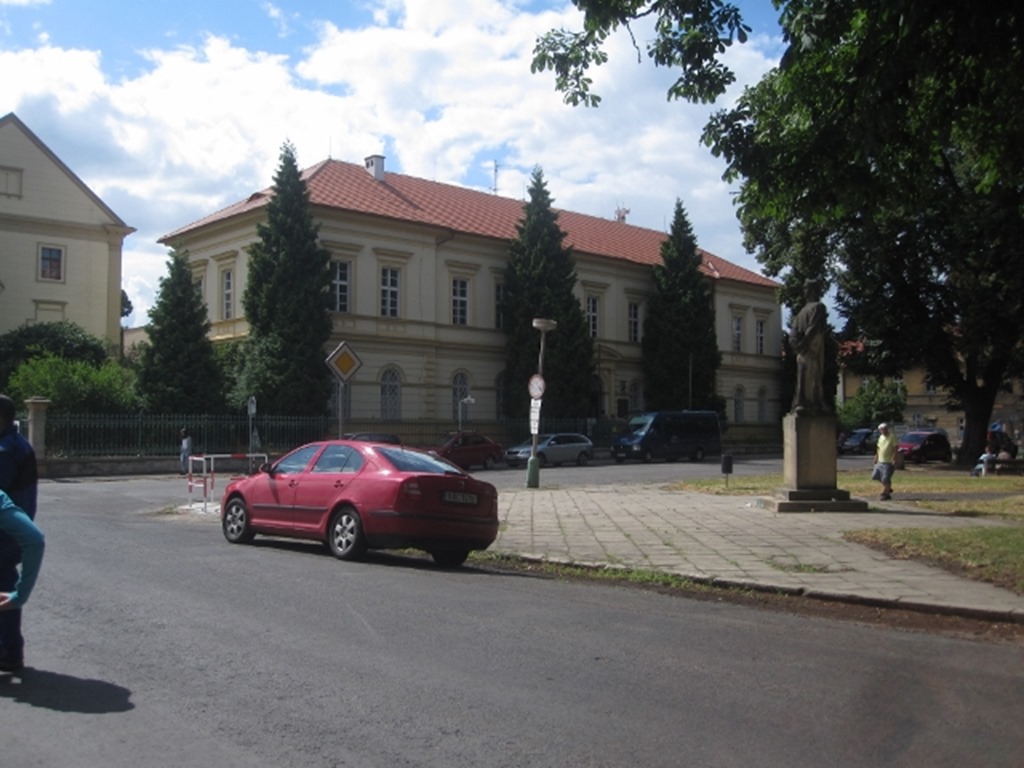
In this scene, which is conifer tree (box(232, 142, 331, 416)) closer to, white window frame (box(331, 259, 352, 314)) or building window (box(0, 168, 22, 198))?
white window frame (box(331, 259, 352, 314))

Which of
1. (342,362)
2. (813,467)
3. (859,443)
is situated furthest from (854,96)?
(859,443)

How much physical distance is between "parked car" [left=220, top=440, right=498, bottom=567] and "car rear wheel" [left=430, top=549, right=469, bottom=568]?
1 cm

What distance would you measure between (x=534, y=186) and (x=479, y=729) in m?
48.8

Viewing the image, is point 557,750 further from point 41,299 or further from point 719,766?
point 41,299

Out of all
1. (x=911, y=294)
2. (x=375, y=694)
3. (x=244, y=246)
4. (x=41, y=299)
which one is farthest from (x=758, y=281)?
(x=375, y=694)

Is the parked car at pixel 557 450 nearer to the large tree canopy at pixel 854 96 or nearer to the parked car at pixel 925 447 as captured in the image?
the parked car at pixel 925 447

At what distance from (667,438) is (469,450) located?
37.6 ft

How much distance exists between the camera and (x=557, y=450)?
1789 inches

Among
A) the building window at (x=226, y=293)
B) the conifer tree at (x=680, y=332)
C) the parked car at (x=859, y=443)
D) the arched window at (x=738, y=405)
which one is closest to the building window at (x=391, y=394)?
the building window at (x=226, y=293)

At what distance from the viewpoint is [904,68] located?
1107 centimetres

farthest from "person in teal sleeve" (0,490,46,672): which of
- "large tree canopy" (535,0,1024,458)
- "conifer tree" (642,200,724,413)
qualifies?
"conifer tree" (642,200,724,413)

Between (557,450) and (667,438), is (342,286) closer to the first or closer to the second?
(557,450)

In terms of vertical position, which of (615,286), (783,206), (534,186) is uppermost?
(534,186)

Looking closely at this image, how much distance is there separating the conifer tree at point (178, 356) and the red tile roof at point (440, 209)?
266 inches
